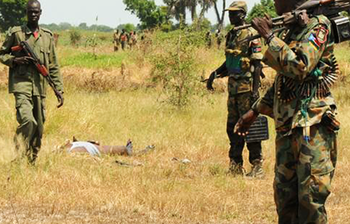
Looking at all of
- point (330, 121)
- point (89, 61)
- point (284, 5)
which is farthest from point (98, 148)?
point (89, 61)

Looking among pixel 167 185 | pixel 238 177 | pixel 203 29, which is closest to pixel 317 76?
pixel 167 185

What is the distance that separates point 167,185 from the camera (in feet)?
18.2

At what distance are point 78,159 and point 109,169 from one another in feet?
1.98

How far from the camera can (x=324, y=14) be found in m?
3.34

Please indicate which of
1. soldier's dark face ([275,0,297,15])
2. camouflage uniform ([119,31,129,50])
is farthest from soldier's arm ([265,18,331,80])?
camouflage uniform ([119,31,129,50])

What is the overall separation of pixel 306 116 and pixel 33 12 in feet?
12.4

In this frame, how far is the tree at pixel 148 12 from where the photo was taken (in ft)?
248

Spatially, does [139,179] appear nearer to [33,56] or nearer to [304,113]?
[33,56]

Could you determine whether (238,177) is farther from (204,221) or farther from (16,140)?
(16,140)

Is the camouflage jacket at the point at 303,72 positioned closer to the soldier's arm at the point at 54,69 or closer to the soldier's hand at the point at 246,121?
the soldier's hand at the point at 246,121

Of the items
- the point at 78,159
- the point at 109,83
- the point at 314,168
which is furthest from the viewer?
the point at 109,83

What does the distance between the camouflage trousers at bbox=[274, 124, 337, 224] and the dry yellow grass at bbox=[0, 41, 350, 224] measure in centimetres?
133

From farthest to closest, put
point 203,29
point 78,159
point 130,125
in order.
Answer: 1. point 203,29
2. point 130,125
3. point 78,159

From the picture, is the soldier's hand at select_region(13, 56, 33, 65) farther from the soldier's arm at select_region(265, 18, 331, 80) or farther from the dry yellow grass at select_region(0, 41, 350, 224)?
the soldier's arm at select_region(265, 18, 331, 80)
